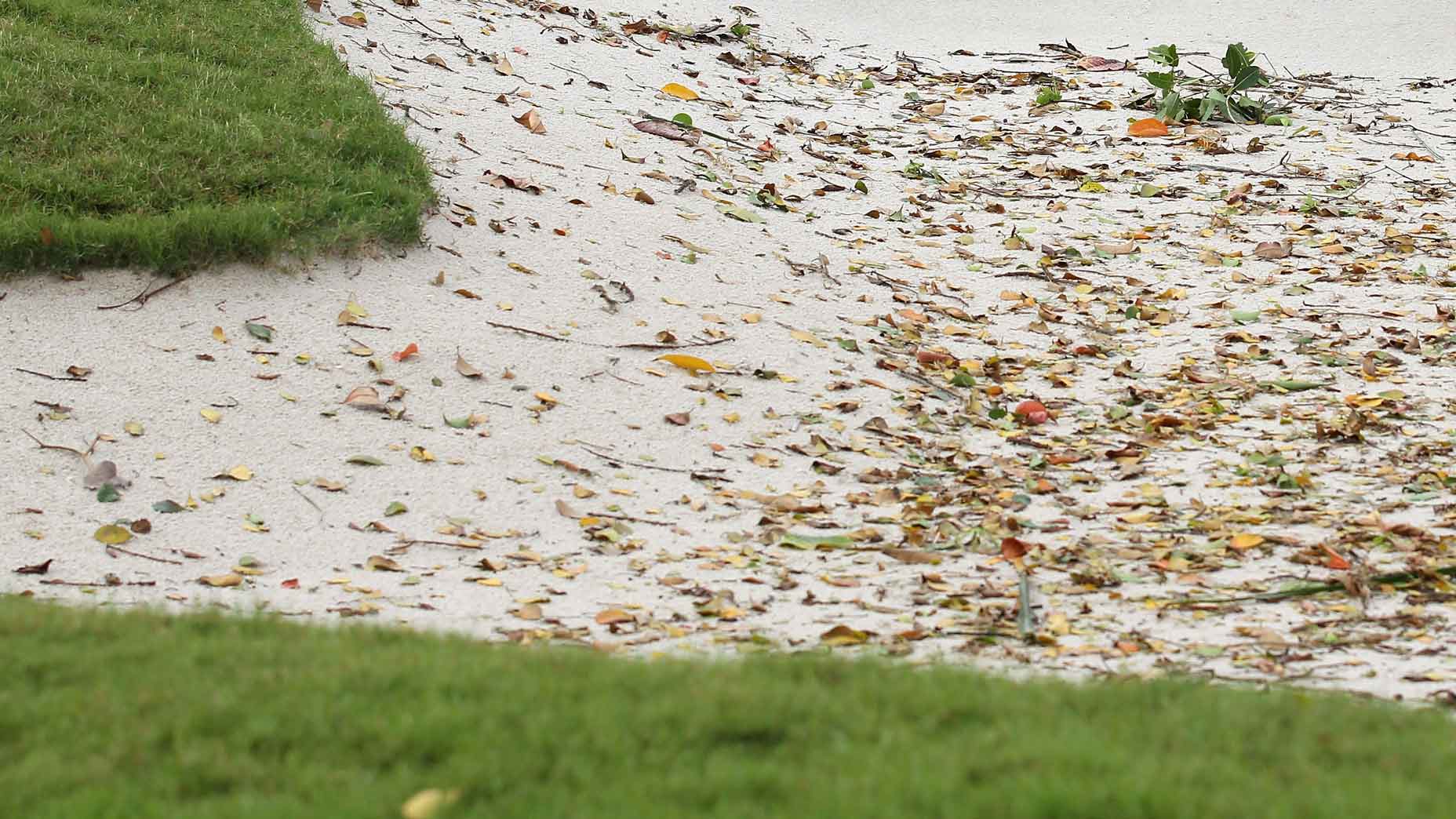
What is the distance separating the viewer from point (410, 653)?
306 centimetres

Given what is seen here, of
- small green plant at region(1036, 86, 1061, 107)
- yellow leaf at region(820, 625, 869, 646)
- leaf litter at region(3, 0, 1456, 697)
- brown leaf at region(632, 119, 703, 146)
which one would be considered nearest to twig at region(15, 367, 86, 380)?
leaf litter at region(3, 0, 1456, 697)

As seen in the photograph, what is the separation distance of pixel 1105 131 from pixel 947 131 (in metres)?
1.23

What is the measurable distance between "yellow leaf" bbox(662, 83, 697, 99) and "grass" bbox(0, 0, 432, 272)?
2915 mm

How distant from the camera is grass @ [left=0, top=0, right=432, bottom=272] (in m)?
5.76

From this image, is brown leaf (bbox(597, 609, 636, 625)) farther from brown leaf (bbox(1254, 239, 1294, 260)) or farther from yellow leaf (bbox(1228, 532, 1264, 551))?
brown leaf (bbox(1254, 239, 1294, 260))

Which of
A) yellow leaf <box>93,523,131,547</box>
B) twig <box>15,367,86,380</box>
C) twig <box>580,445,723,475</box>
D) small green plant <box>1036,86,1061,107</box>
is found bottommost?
yellow leaf <box>93,523,131,547</box>

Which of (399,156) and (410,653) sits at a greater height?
(399,156)

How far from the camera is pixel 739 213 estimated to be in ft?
25.7

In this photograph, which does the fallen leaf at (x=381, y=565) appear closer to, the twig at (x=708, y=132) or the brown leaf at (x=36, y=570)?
the brown leaf at (x=36, y=570)

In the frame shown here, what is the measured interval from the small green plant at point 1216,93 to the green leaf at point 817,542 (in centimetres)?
735

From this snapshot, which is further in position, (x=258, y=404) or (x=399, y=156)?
(x=399, y=156)

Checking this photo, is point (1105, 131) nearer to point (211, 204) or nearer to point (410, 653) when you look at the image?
point (211, 204)

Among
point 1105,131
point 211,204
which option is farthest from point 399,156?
point 1105,131

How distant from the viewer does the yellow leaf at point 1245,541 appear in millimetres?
4250
